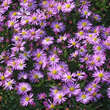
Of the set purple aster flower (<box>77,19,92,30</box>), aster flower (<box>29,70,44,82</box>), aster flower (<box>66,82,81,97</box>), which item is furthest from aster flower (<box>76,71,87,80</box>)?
purple aster flower (<box>77,19,92,30</box>)

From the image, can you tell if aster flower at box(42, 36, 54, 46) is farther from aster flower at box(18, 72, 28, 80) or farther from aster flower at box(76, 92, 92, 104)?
aster flower at box(76, 92, 92, 104)

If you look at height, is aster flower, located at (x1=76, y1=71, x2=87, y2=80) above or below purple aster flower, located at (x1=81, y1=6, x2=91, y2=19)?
below

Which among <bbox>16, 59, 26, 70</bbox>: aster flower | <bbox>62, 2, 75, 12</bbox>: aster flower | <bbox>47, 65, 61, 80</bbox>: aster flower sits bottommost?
<bbox>47, 65, 61, 80</bbox>: aster flower

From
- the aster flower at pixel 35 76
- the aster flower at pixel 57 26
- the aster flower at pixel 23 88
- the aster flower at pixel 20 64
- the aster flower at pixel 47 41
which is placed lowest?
the aster flower at pixel 23 88

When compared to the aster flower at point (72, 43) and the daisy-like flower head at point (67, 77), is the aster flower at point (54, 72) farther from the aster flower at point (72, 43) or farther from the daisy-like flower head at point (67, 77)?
the aster flower at point (72, 43)

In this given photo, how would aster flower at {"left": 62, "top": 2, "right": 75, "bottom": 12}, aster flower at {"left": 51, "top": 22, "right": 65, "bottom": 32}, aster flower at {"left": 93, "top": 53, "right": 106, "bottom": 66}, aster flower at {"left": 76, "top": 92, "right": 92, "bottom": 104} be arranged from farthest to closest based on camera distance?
aster flower at {"left": 62, "top": 2, "right": 75, "bottom": 12} < aster flower at {"left": 51, "top": 22, "right": 65, "bottom": 32} < aster flower at {"left": 93, "top": 53, "right": 106, "bottom": 66} < aster flower at {"left": 76, "top": 92, "right": 92, "bottom": 104}

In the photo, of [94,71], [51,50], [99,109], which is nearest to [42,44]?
[51,50]

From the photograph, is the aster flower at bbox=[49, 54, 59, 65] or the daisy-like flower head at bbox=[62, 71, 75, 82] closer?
the daisy-like flower head at bbox=[62, 71, 75, 82]

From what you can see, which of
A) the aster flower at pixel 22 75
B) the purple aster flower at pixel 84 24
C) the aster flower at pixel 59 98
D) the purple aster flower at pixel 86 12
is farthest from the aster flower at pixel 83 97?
the purple aster flower at pixel 86 12
